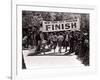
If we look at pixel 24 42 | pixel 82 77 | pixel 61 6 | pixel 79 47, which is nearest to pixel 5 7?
pixel 24 42

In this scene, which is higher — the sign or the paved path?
the sign

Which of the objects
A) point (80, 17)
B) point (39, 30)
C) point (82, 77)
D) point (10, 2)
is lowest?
point (82, 77)

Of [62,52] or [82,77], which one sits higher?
[62,52]

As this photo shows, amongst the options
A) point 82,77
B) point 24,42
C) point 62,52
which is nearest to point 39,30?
point 24,42

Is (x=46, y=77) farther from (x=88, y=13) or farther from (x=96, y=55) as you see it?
(x=88, y=13)

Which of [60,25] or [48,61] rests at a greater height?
[60,25]

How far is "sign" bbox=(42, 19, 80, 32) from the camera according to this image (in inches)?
69.7

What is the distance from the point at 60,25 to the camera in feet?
5.93

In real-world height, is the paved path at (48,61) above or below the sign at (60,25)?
below

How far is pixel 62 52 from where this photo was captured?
71.2 inches

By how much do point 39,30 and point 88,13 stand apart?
546mm

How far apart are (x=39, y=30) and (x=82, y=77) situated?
64 centimetres

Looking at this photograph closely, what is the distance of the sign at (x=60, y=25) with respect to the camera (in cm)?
177

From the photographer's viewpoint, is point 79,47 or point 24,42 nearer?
point 24,42
